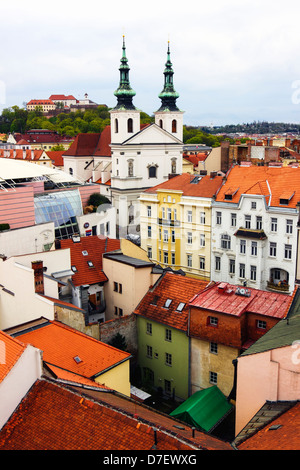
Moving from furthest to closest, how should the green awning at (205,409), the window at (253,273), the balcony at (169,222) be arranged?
the balcony at (169,222) → the window at (253,273) → the green awning at (205,409)

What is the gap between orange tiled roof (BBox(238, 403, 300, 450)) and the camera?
475 inches

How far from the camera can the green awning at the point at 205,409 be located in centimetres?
2189

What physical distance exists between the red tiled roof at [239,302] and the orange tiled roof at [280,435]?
8930 millimetres

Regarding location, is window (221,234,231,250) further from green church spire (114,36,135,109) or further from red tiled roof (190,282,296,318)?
green church spire (114,36,135,109)

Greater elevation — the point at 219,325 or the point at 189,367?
the point at 219,325

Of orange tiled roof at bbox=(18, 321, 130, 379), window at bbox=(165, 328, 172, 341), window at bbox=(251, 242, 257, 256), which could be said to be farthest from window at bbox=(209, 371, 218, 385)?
window at bbox=(251, 242, 257, 256)

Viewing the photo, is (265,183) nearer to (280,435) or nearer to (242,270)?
(242,270)

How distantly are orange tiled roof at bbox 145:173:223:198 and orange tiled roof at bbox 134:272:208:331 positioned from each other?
633 inches

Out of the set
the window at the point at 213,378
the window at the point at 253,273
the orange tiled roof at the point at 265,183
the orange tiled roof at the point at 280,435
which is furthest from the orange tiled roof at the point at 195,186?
the orange tiled roof at the point at 280,435

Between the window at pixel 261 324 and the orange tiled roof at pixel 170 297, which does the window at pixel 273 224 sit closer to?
the orange tiled roof at pixel 170 297

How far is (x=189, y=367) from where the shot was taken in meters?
26.0
